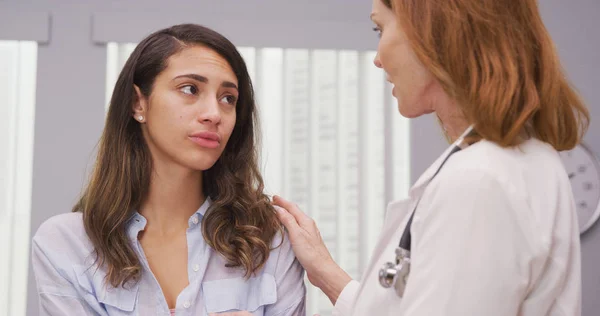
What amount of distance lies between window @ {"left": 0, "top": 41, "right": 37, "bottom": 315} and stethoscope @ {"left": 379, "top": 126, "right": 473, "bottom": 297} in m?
2.71

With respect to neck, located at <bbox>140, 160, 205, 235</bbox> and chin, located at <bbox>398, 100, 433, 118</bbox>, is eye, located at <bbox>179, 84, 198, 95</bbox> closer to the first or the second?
neck, located at <bbox>140, 160, 205, 235</bbox>

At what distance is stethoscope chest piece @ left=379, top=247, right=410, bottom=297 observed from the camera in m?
1.12

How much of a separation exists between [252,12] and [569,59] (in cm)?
167

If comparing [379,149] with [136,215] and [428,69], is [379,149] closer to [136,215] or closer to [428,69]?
[136,215]

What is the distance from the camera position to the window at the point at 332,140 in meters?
3.62

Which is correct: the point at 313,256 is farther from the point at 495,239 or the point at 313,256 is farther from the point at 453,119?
the point at 495,239

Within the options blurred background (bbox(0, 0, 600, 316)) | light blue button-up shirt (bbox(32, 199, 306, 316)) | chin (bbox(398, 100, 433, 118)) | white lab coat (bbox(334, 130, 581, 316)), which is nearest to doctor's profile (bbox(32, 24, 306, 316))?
light blue button-up shirt (bbox(32, 199, 306, 316))

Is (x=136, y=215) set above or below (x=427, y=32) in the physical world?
below

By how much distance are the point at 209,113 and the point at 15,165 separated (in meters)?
1.84

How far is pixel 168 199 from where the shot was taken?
2139mm

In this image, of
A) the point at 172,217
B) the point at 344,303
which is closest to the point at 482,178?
the point at 344,303

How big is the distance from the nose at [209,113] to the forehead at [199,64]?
0.08 metres

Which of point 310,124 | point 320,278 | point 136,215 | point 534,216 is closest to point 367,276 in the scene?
point 534,216

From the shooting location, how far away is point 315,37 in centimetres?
368
